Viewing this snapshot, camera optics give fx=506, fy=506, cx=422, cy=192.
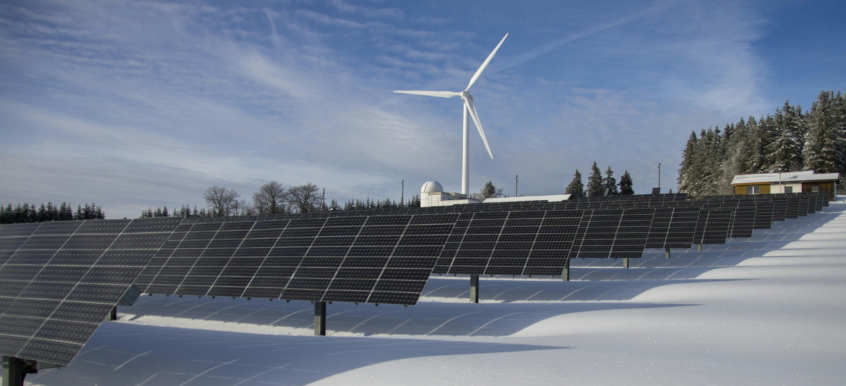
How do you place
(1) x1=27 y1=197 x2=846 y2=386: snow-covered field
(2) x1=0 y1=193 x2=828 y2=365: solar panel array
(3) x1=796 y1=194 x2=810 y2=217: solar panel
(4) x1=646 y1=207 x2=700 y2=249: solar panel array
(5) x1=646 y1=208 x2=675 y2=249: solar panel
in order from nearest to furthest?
(1) x1=27 y1=197 x2=846 y2=386: snow-covered field
(2) x1=0 y1=193 x2=828 y2=365: solar panel array
(4) x1=646 y1=207 x2=700 y2=249: solar panel array
(5) x1=646 y1=208 x2=675 y2=249: solar panel
(3) x1=796 y1=194 x2=810 y2=217: solar panel

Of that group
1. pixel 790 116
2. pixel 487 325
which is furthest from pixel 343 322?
pixel 790 116

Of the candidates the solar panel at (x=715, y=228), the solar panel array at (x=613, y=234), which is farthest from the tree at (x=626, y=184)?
the solar panel array at (x=613, y=234)

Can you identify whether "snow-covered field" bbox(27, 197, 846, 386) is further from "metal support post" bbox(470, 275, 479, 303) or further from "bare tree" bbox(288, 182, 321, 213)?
"bare tree" bbox(288, 182, 321, 213)

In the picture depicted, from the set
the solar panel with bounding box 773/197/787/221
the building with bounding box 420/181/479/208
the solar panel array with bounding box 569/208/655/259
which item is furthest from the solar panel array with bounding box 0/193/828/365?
the building with bounding box 420/181/479/208

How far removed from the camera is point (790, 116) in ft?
383

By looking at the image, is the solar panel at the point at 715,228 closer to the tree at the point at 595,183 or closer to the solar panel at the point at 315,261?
the solar panel at the point at 315,261

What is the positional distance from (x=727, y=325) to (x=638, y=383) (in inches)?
260

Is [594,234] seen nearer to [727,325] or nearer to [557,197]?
[727,325]

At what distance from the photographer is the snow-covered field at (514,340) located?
351 inches

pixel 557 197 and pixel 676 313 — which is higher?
pixel 557 197

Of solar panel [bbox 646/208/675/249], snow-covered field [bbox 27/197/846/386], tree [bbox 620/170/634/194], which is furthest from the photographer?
tree [bbox 620/170/634/194]

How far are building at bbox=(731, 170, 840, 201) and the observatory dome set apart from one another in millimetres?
59765

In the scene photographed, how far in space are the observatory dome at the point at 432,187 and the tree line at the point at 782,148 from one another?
248ft

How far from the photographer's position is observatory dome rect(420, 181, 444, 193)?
3081 inches
